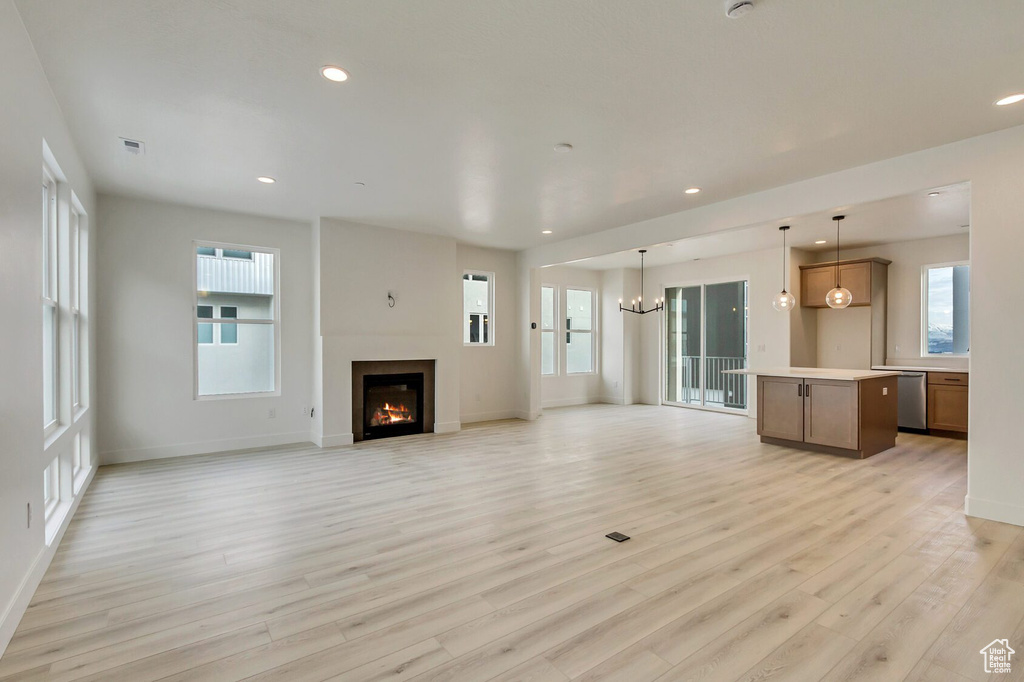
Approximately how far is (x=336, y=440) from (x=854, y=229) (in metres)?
7.20

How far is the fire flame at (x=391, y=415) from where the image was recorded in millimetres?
6676

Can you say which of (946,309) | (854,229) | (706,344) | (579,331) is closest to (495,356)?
(579,331)

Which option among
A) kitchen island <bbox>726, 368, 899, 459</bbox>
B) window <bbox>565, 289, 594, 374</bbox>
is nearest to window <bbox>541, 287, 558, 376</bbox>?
window <bbox>565, 289, 594, 374</bbox>

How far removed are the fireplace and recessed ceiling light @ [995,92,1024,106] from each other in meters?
5.99

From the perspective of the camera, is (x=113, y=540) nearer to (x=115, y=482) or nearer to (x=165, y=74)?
(x=115, y=482)

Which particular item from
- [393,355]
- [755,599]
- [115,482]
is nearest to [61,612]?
[115,482]

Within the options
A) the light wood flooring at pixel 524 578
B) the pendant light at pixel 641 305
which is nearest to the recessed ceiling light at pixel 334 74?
the light wood flooring at pixel 524 578

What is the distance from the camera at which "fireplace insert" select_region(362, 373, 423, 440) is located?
6586 mm

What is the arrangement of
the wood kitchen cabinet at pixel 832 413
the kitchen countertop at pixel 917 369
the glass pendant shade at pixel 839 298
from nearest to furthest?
1. the wood kitchen cabinet at pixel 832 413
2. the glass pendant shade at pixel 839 298
3. the kitchen countertop at pixel 917 369

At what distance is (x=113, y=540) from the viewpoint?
325 centimetres

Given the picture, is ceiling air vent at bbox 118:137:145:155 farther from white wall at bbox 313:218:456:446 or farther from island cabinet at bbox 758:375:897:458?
island cabinet at bbox 758:375:897:458

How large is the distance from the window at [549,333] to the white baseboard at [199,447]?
4708 mm

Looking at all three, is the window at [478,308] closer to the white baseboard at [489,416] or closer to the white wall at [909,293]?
the white baseboard at [489,416]

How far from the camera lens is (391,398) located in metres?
6.80
